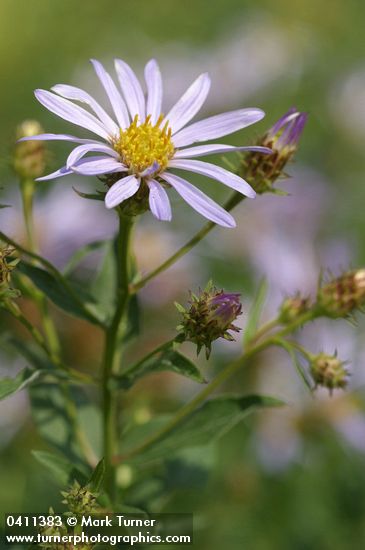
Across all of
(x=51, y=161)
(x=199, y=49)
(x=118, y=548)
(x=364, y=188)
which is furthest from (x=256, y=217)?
(x=118, y=548)

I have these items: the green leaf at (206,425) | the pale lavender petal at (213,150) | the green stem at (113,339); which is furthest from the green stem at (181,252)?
the green leaf at (206,425)

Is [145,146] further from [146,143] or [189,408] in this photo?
[189,408]

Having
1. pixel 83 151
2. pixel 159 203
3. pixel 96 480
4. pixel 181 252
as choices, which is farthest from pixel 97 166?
pixel 96 480

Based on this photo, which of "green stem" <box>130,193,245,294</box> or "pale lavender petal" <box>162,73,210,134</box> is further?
"pale lavender petal" <box>162,73,210,134</box>

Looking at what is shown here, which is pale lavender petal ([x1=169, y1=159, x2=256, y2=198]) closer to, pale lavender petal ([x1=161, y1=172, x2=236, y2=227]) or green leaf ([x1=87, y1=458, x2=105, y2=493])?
pale lavender petal ([x1=161, y1=172, x2=236, y2=227])

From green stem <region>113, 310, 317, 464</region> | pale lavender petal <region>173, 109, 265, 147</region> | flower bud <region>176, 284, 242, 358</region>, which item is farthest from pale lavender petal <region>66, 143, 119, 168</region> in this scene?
green stem <region>113, 310, 317, 464</region>

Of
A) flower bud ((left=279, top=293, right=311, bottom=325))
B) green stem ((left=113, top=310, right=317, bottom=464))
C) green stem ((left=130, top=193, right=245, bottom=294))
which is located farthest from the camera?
flower bud ((left=279, top=293, right=311, bottom=325))
